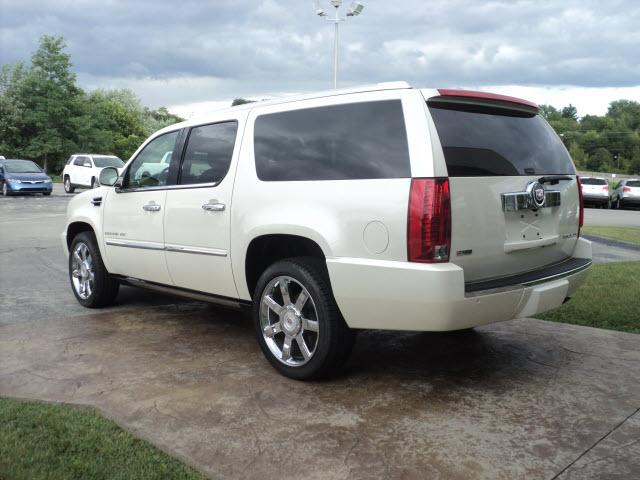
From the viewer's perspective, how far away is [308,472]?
312 centimetres

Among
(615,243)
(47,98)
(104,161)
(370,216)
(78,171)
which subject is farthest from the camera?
(47,98)

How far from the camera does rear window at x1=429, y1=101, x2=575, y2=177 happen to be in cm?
392

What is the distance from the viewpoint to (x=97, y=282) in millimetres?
6434

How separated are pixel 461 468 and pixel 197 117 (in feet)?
11.8

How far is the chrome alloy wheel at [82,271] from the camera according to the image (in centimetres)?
659

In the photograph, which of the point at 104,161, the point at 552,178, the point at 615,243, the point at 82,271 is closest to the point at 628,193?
the point at 615,243

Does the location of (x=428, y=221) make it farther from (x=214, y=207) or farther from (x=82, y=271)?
(x=82, y=271)

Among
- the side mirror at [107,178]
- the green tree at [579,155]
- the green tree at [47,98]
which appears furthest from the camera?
the green tree at [579,155]

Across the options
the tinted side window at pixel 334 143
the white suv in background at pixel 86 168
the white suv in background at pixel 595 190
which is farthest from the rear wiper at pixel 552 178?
the white suv in background at pixel 86 168

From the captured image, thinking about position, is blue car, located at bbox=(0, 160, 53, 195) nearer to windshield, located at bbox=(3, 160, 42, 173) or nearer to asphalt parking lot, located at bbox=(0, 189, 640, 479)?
windshield, located at bbox=(3, 160, 42, 173)

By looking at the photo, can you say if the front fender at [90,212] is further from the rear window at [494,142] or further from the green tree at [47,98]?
the green tree at [47,98]

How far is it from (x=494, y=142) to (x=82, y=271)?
443 cm

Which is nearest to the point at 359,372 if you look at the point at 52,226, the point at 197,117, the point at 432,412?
the point at 432,412

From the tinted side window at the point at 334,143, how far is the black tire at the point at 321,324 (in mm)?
585
